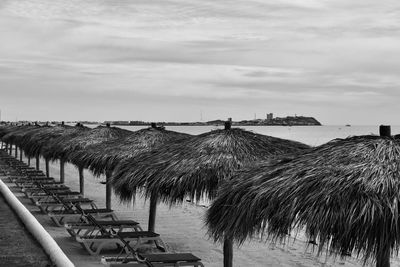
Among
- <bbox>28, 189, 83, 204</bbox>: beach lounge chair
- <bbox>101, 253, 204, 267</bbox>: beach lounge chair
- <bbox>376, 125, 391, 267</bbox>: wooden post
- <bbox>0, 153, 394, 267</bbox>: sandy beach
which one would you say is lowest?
<bbox>0, 153, 394, 267</bbox>: sandy beach

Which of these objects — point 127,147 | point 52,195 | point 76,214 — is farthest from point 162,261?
point 52,195

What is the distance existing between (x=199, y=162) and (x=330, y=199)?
11.6ft

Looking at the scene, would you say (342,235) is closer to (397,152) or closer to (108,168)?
(397,152)

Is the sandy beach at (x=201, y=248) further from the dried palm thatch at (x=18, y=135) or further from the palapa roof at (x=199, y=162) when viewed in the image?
the dried palm thatch at (x=18, y=135)

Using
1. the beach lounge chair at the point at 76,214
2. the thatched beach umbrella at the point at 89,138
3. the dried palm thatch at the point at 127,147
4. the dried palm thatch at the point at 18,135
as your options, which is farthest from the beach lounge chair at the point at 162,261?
the dried palm thatch at the point at 18,135

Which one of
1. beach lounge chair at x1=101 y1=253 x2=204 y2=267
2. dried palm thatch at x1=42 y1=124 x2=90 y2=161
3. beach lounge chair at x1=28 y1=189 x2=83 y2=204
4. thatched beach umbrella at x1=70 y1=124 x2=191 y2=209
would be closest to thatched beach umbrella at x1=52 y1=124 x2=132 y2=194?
dried palm thatch at x1=42 y1=124 x2=90 y2=161

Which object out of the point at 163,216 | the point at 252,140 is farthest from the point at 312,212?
the point at 163,216

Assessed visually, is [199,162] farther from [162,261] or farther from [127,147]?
[127,147]

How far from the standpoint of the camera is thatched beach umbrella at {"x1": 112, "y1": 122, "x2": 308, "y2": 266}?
8.34 meters

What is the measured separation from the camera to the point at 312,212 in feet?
16.9

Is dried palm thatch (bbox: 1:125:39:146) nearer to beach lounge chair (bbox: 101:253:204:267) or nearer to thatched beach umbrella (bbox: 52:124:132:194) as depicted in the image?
thatched beach umbrella (bbox: 52:124:132:194)

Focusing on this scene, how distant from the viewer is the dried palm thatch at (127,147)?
39.5ft

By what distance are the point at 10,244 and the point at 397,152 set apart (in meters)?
6.04

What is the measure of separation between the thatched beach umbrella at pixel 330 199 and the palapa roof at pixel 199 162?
193 cm
